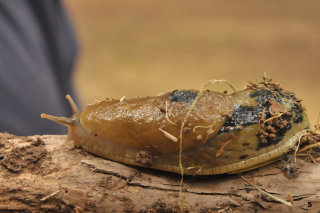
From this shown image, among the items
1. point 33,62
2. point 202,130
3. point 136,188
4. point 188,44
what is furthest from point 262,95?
point 188,44

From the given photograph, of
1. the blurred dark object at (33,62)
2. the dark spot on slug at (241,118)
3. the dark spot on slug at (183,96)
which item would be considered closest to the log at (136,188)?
the dark spot on slug at (241,118)

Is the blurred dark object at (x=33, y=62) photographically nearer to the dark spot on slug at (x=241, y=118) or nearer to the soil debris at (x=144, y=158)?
the soil debris at (x=144, y=158)

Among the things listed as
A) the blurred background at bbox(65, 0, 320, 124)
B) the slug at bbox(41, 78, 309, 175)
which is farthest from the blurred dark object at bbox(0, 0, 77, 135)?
the slug at bbox(41, 78, 309, 175)

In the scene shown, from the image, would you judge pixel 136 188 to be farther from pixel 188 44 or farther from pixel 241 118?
pixel 188 44

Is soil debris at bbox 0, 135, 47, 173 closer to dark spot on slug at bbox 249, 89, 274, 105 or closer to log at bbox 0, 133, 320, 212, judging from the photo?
log at bbox 0, 133, 320, 212

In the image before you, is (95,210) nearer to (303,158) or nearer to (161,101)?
(161,101)

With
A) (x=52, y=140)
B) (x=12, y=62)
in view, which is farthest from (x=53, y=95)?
(x=52, y=140)
